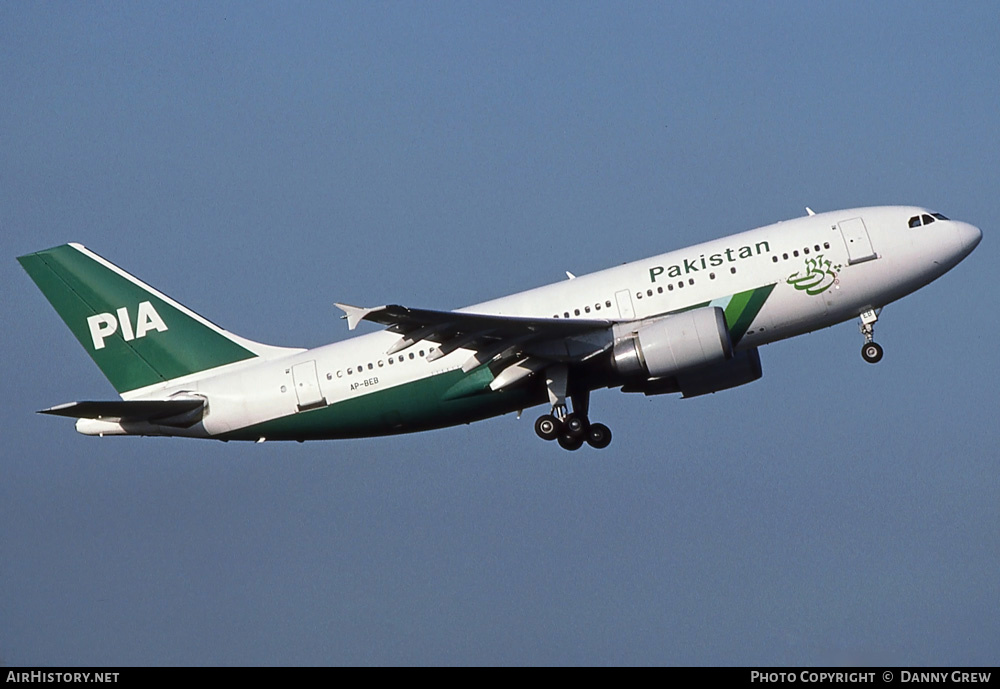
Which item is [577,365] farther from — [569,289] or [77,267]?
[77,267]

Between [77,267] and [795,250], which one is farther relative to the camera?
[77,267]

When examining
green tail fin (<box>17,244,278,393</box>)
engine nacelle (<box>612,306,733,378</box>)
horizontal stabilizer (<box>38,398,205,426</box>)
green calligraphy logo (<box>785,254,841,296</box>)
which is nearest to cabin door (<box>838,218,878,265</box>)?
green calligraphy logo (<box>785,254,841,296</box>)

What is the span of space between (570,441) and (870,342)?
28.9 ft

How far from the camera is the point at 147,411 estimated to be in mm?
40219

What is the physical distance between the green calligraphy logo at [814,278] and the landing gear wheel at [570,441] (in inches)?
293

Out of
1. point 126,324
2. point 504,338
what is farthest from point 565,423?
point 126,324

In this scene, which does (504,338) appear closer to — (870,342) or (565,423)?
(565,423)

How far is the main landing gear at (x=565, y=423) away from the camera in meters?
39.1
